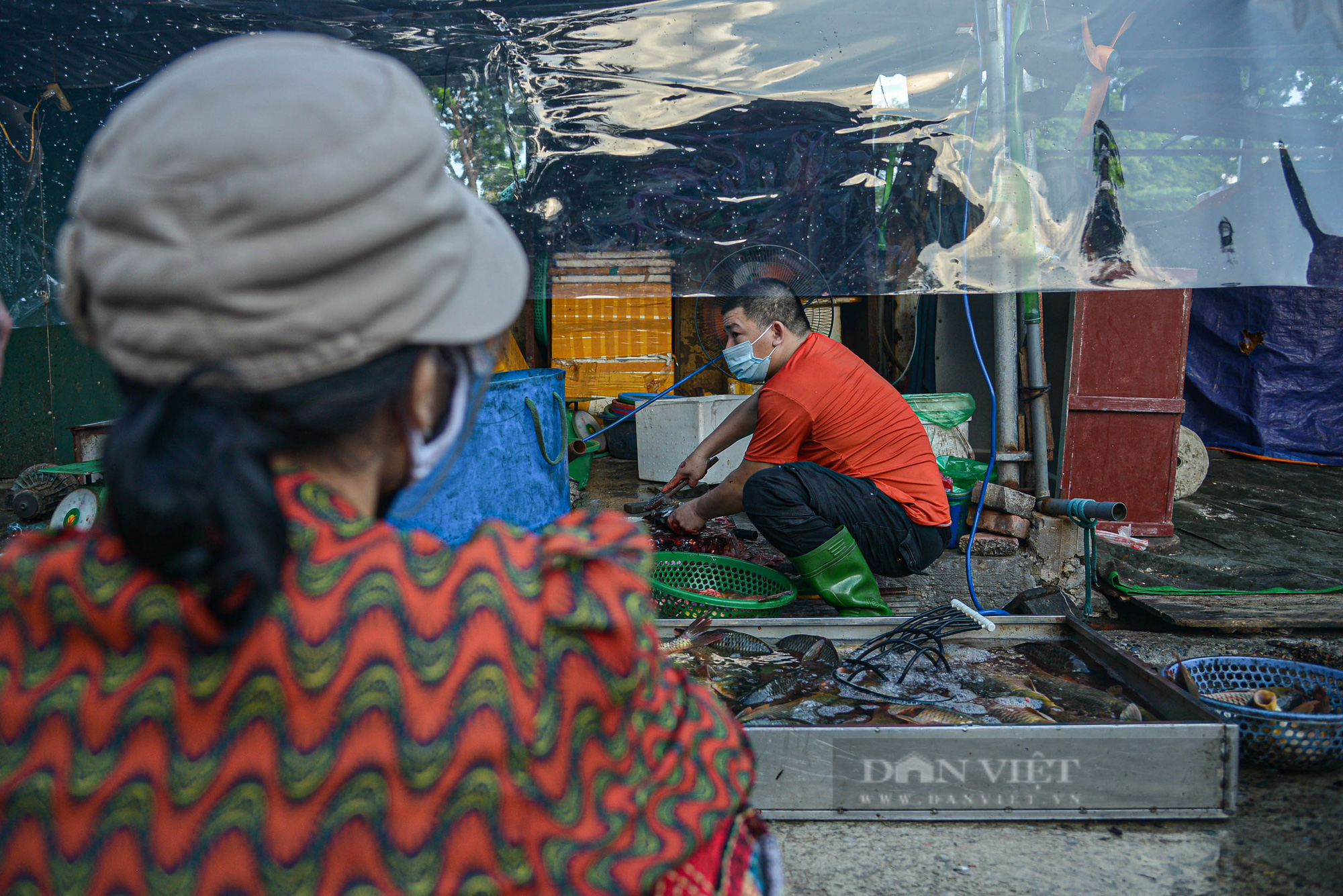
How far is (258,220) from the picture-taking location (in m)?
0.58

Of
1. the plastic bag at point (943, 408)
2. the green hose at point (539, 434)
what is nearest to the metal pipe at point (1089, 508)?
the plastic bag at point (943, 408)

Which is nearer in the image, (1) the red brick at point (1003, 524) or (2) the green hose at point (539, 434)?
(2) the green hose at point (539, 434)

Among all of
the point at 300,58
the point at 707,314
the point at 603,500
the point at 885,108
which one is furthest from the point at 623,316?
the point at 300,58

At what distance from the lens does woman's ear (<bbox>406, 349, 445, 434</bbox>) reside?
2.31ft

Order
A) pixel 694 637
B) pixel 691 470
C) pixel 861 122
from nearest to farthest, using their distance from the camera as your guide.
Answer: pixel 694 637, pixel 861 122, pixel 691 470

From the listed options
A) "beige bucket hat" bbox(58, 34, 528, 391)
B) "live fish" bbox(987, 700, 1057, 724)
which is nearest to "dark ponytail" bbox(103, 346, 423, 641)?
"beige bucket hat" bbox(58, 34, 528, 391)

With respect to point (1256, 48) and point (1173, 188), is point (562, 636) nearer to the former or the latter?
point (1173, 188)

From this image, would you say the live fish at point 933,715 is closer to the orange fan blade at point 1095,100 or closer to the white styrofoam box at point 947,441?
the orange fan blade at point 1095,100

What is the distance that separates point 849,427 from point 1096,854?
7.15 feet

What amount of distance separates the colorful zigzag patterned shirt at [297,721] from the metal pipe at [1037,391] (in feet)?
13.4

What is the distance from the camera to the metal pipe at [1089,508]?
10.0 ft

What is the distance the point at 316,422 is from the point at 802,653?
2.30m

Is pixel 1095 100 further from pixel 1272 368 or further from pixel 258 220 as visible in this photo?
pixel 1272 368

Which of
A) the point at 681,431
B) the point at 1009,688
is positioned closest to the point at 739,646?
the point at 1009,688
